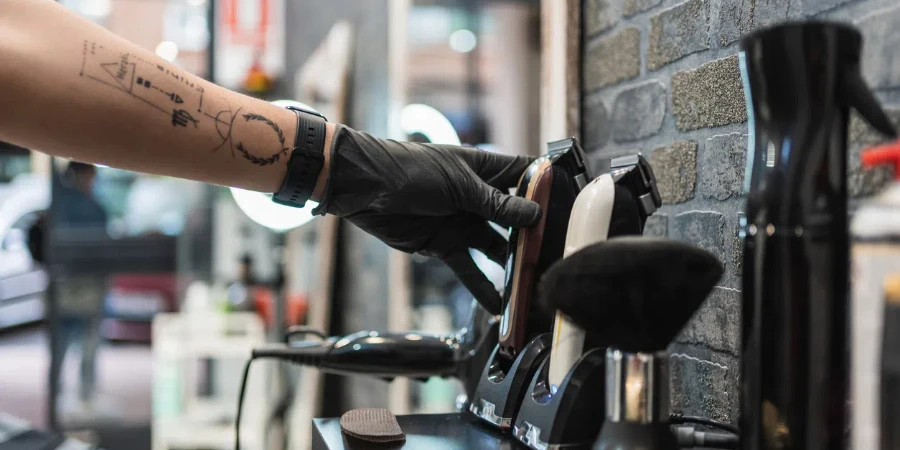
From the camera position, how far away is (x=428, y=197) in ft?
2.88

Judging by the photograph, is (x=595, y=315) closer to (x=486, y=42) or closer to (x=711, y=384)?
(x=711, y=384)

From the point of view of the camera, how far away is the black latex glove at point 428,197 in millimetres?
856

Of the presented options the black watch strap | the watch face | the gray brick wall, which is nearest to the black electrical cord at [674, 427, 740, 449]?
the gray brick wall

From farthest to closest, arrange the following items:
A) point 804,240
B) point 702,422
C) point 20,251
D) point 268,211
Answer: point 20,251 → point 268,211 → point 702,422 → point 804,240

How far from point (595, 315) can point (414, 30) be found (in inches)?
95.2

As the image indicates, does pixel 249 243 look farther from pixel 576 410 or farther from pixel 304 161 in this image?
pixel 576 410

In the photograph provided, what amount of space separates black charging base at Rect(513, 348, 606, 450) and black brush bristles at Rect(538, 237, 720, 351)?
0.13 meters

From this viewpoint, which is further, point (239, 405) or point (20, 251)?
point (20, 251)

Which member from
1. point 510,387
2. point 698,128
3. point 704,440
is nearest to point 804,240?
point 704,440

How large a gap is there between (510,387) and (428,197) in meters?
0.23

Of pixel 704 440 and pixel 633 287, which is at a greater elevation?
pixel 633 287

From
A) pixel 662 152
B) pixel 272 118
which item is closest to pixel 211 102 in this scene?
pixel 272 118

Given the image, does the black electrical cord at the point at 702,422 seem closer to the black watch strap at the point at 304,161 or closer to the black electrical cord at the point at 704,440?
the black electrical cord at the point at 704,440

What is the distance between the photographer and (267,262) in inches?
183
